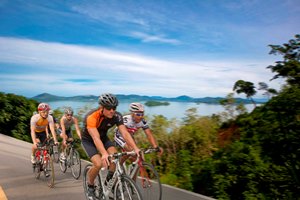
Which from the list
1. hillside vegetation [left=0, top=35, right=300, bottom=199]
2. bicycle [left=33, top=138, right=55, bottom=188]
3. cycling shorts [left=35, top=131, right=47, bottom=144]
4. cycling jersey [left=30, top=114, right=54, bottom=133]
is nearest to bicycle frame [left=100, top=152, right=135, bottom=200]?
hillside vegetation [left=0, top=35, right=300, bottom=199]

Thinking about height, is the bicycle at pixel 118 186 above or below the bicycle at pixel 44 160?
above

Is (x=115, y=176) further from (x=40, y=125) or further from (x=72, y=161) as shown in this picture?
(x=72, y=161)

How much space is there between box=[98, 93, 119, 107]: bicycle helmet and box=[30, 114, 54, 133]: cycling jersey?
3763 mm

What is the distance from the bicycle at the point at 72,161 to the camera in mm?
9230

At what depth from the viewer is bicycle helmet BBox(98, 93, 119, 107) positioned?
5.41 meters

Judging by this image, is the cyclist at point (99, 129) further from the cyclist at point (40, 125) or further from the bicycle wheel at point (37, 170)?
the bicycle wheel at point (37, 170)

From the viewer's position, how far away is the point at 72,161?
954cm

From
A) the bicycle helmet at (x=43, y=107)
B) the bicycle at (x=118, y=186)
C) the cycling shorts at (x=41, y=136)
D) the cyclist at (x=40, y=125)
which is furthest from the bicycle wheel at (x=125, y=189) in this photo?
the cycling shorts at (x=41, y=136)

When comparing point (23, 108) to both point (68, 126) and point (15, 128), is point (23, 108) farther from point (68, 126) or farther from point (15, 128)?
point (68, 126)

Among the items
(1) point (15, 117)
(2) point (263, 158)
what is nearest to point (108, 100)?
(2) point (263, 158)

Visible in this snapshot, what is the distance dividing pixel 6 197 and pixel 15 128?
10265 mm

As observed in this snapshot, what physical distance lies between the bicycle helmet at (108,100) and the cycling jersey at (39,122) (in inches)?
148

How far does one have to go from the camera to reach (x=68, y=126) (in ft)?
33.5

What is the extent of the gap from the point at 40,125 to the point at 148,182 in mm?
4002
